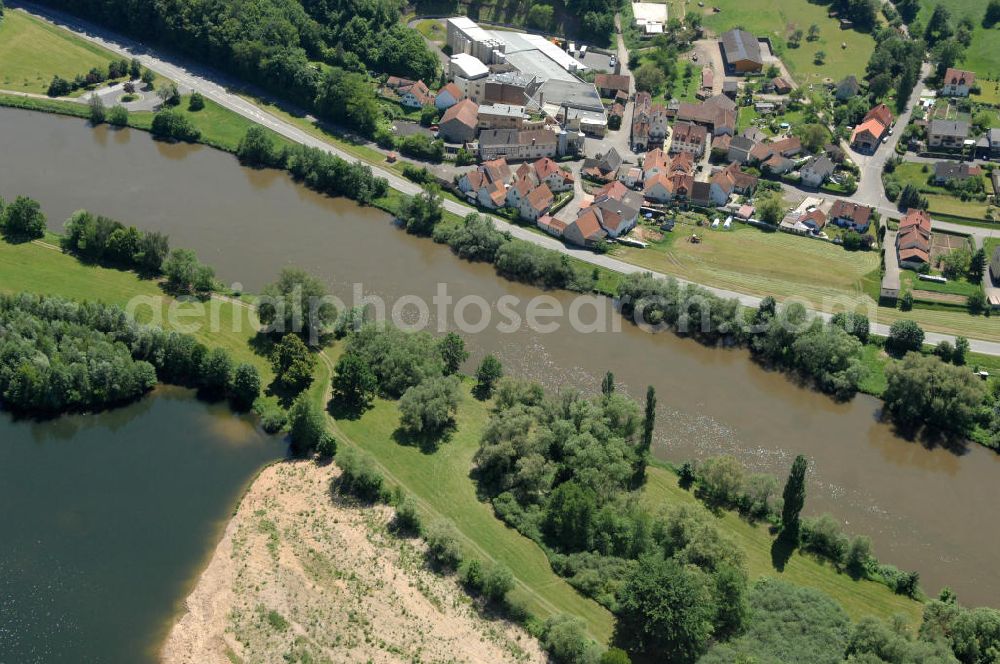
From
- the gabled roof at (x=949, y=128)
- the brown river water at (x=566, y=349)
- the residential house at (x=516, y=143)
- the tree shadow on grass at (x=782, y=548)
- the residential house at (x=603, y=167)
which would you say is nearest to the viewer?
the tree shadow on grass at (x=782, y=548)

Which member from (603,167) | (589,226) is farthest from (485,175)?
(589,226)

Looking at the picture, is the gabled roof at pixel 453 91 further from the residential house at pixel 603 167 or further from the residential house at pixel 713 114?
the residential house at pixel 713 114

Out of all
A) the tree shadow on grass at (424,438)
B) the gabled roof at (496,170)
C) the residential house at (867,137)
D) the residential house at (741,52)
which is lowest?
the tree shadow on grass at (424,438)

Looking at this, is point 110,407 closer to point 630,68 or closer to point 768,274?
point 768,274

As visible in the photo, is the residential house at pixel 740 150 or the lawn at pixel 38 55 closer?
the residential house at pixel 740 150

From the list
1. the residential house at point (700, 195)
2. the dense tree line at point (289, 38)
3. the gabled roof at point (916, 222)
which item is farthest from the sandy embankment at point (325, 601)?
the dense tree line at point (289, 38)

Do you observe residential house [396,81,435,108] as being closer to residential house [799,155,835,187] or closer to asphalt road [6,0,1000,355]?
asphalt road [6,0,1000,355]

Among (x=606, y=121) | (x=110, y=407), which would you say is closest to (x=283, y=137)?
(x=606, y=121)
